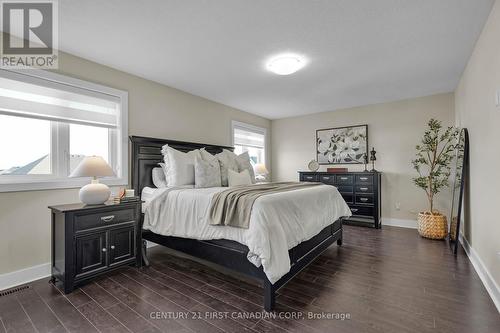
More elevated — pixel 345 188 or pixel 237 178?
pixel 237 178

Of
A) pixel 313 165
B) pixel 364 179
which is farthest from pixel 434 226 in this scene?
pixel 313 165

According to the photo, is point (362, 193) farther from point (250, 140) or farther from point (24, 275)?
point (24, 275)

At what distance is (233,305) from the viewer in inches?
76.6

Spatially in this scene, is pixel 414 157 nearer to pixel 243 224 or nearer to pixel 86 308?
pixel 243 224

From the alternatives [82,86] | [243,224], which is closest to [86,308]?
[243,224]

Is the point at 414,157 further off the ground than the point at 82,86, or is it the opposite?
the point at 82,86

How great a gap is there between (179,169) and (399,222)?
4175 mm

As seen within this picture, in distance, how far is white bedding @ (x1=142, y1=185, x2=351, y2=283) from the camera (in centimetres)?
189

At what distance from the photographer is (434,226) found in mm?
3625

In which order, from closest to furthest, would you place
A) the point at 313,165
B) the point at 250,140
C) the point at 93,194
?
the point at 93,194 < the point at 313,165 < the point at 250,140

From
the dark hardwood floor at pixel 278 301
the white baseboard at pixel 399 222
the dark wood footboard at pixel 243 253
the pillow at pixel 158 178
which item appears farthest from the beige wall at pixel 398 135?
the pillow at pixel 158 178

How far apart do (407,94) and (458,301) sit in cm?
352

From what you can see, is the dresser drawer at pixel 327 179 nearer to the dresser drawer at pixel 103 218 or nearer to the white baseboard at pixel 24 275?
the dresser drawer at pixel 103 218

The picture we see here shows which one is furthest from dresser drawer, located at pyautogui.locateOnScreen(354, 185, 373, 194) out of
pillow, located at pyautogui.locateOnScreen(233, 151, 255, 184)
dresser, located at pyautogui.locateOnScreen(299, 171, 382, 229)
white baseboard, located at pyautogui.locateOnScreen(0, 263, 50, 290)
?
white baseboard, located at pyautogui.locateOnScreen(0, 263, 50, 290)
